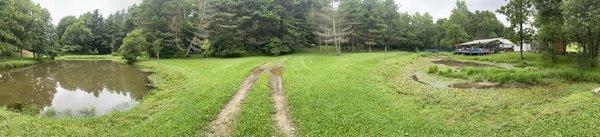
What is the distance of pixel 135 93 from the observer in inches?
1337

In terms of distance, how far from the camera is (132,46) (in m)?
67.2

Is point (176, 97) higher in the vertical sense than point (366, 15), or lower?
lower

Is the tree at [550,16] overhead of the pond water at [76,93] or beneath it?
overhead

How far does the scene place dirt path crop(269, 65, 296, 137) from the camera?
59.7ft

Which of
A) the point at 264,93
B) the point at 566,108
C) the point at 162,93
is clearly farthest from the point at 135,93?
the point at 566,108

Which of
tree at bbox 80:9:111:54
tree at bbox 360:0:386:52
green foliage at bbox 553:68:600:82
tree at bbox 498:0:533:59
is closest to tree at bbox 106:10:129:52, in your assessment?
tree at bbox 80:9:111:54

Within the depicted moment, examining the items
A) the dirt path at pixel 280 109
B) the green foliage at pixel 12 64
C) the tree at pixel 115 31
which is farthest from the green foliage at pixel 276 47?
the tree at pixel 115 31

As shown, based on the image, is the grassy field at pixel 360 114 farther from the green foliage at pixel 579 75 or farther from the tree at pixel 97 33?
the tree at pixel 97 33

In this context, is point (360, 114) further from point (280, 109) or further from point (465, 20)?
point (465, 20)

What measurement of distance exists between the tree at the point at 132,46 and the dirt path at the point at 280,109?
127 ft

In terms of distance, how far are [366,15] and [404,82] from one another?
53.8 m

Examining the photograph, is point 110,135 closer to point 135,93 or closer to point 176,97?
point 176,97

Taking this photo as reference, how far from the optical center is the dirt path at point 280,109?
18.2m

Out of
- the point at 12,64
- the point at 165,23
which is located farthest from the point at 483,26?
the point at 12,64
